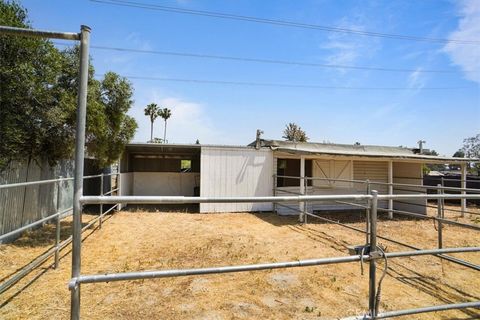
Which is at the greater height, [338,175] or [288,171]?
[288,171]

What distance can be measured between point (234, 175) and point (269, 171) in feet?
4.56

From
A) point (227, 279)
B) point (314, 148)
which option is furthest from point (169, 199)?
point (314, 148)

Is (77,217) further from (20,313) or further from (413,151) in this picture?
(413,151)

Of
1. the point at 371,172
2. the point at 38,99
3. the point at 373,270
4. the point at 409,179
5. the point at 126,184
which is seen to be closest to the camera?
the point at 373,270

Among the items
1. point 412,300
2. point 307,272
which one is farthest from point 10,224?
point 412,300

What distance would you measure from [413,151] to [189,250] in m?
13.5

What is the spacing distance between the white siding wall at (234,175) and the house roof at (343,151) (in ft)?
2.23

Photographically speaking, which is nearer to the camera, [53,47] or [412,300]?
[412,300]

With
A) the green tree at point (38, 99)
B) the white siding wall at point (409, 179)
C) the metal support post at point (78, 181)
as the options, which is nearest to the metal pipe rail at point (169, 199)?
the metal support post at point (78, 181)

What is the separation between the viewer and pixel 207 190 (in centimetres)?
1024

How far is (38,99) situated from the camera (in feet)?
17.7

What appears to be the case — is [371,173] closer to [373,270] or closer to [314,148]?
[314,148]

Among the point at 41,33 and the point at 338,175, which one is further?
the point at 338,175

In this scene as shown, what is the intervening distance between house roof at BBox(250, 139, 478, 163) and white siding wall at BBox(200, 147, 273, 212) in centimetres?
68
